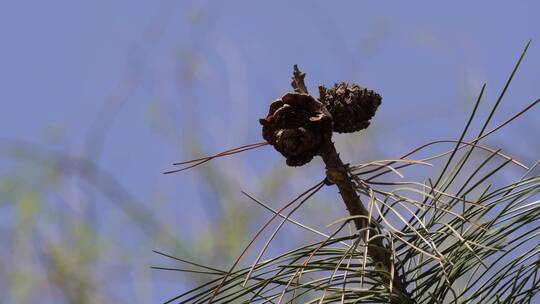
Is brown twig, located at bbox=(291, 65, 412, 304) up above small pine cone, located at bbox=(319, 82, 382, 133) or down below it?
below

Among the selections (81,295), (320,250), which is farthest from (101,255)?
(320,250)

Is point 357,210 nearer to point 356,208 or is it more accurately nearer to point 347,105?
point 356,208

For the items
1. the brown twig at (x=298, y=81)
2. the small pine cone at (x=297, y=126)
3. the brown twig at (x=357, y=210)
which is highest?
the brown twig at (x=298, y=81)

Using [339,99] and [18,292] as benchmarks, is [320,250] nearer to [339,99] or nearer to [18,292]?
[339,99]

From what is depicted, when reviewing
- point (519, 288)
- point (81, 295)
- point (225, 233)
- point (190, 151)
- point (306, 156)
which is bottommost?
point (519, 288)

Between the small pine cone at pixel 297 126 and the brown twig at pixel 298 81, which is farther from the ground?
the brown twig at pixel 298 81
